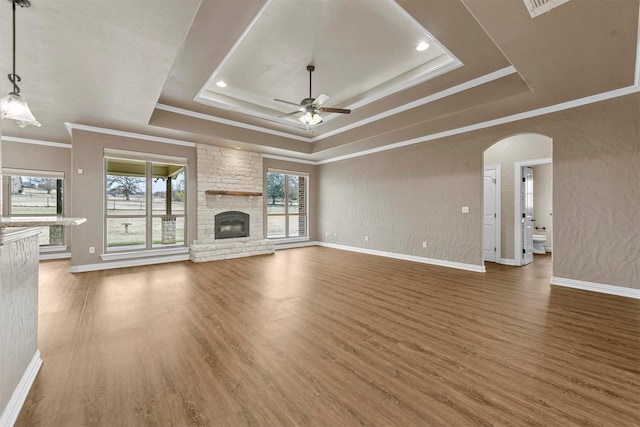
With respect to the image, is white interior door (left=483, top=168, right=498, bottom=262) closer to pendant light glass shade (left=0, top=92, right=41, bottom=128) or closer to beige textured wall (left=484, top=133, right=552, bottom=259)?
beige textured wall (left=484, top=133, right=552, bottom=259)

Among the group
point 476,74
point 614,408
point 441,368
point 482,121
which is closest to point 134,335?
point 441,368

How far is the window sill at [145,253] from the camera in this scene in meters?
5.45

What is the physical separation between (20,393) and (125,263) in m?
4.45

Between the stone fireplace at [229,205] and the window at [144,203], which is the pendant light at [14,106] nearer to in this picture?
the window at [144,203]

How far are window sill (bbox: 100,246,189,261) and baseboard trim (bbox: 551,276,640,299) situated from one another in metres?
7.14

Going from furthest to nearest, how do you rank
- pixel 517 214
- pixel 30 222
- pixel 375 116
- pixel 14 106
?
1. pixel 517 214
2. pixel 375 116
3. pixel 14 106
4. pixel 30 222

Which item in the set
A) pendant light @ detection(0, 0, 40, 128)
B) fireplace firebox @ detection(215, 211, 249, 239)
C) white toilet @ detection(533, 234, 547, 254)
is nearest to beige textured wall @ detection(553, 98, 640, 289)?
white toilet @ detection(533, 234, 547, 254)

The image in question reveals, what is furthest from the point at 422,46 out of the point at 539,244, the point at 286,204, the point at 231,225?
the point at 539,244

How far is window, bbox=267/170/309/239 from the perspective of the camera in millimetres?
8125

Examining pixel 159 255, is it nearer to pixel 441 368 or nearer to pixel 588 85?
pixel 441 368

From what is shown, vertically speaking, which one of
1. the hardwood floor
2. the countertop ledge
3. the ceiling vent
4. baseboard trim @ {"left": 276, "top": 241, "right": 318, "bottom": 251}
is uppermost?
the ceiling vent

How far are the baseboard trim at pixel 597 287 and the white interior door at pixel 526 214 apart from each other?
5.42 feet

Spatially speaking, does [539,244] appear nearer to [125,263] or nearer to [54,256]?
[125,263]

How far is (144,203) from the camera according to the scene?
6074 millimetres
